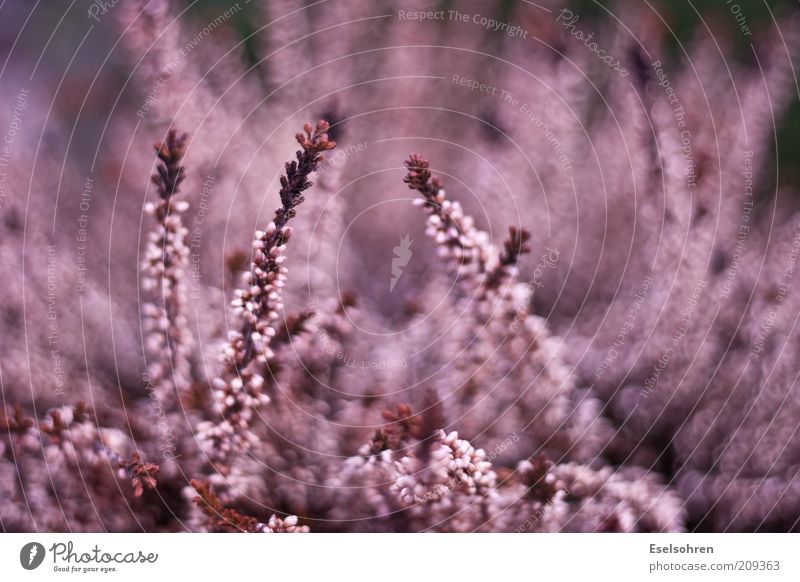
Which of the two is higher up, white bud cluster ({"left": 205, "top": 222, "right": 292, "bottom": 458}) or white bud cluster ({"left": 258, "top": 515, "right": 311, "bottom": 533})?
white bud cluster ({"left": 205, "top": 222, "right": 292, "bottom": 458})

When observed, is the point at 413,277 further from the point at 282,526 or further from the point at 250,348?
the point at 282,526

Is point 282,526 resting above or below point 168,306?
below

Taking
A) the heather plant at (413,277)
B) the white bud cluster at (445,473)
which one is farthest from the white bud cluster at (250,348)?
the white bud cluster at (445,473)

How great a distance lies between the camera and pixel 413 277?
119cm

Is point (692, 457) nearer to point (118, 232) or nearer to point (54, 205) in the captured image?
point (118, 232)

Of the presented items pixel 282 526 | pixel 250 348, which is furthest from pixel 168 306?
pixel 282 526

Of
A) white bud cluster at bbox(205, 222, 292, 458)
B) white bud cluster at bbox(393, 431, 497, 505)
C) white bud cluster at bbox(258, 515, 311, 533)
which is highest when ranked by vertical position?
white bud cluster at bbox(205, 222, 292, 458)

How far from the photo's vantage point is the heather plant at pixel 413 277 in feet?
3.63

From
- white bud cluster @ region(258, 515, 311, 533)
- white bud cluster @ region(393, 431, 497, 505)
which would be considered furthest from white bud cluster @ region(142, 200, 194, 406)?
white bud cluster @ region(393, 431, 497, 505)

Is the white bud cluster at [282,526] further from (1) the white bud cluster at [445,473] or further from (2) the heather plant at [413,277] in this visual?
(1) the white bud cluster at [445,473]

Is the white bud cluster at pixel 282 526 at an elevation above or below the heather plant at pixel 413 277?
below

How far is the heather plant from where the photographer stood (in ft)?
3.63

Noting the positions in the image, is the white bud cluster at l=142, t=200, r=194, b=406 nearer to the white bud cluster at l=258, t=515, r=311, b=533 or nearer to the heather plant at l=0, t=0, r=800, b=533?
the heather plant at l=0, t=0, r=800, b=533
